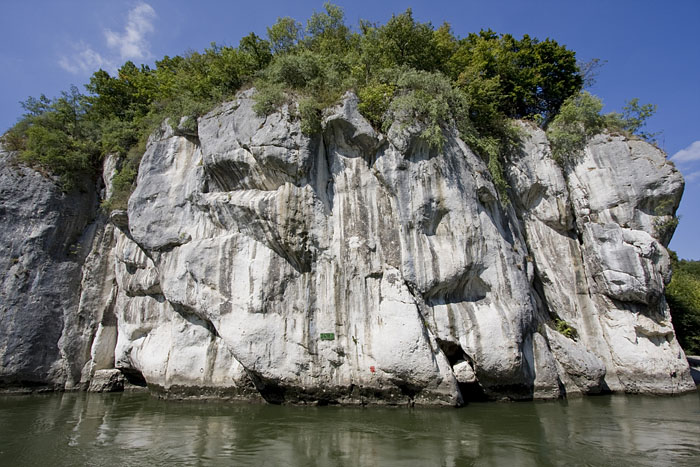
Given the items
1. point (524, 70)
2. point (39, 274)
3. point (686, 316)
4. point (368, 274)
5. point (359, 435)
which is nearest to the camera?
point (359, 435)

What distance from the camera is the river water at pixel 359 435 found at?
20.8 feet

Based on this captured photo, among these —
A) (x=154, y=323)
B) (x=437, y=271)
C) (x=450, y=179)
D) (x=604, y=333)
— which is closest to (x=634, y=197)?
(x=604, y=333)

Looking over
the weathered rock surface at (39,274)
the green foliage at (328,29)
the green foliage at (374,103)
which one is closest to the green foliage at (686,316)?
the green foliage at (374,103)

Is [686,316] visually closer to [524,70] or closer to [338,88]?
[524,70]

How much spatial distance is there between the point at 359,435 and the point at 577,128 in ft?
45.2

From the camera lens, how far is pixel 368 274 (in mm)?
11156

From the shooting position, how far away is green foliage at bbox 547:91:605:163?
1473 cm

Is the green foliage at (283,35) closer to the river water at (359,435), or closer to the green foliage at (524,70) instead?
the green foliage at (524,70)

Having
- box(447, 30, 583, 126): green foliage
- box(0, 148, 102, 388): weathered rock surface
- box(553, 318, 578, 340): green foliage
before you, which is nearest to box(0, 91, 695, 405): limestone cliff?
box(0, 148, 102, 388): weathered rock surface

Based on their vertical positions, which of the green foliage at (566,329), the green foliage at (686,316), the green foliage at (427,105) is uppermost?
the green foliage at (427,105)

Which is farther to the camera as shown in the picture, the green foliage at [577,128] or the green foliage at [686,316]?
the green foliage at [686,316]

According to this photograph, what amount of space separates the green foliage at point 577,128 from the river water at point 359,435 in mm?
8641

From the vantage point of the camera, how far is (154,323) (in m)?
13.9

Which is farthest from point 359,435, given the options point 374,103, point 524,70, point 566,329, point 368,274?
point 524,70
